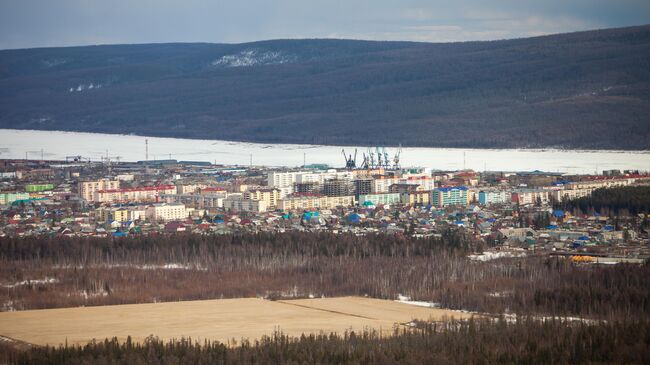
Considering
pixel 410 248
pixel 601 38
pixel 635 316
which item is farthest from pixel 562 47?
pixel 635 316

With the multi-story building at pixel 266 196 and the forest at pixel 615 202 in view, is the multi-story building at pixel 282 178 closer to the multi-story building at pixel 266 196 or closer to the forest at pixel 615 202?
the multi-story building at pixel 266 196

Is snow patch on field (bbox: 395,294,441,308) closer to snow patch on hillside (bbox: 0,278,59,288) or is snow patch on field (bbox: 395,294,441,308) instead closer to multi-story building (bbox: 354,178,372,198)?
snow patch on hillside (bbox: 0,278,59,288)

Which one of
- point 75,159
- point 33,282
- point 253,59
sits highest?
point 253,59

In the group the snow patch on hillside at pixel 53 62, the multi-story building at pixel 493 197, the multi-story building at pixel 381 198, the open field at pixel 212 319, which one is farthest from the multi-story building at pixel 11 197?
the snow patch on hillside at pixel 53 62

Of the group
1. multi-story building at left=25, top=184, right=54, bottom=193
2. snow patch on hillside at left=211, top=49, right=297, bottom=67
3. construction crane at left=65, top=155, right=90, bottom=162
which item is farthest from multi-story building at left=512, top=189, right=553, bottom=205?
snow patch on hillside at left=211, top=49, right=297, bottom=67

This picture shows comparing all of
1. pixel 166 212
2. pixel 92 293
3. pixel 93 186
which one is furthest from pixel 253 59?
pixel 92 293

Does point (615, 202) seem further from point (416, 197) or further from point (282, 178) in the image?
point (282, 178)
